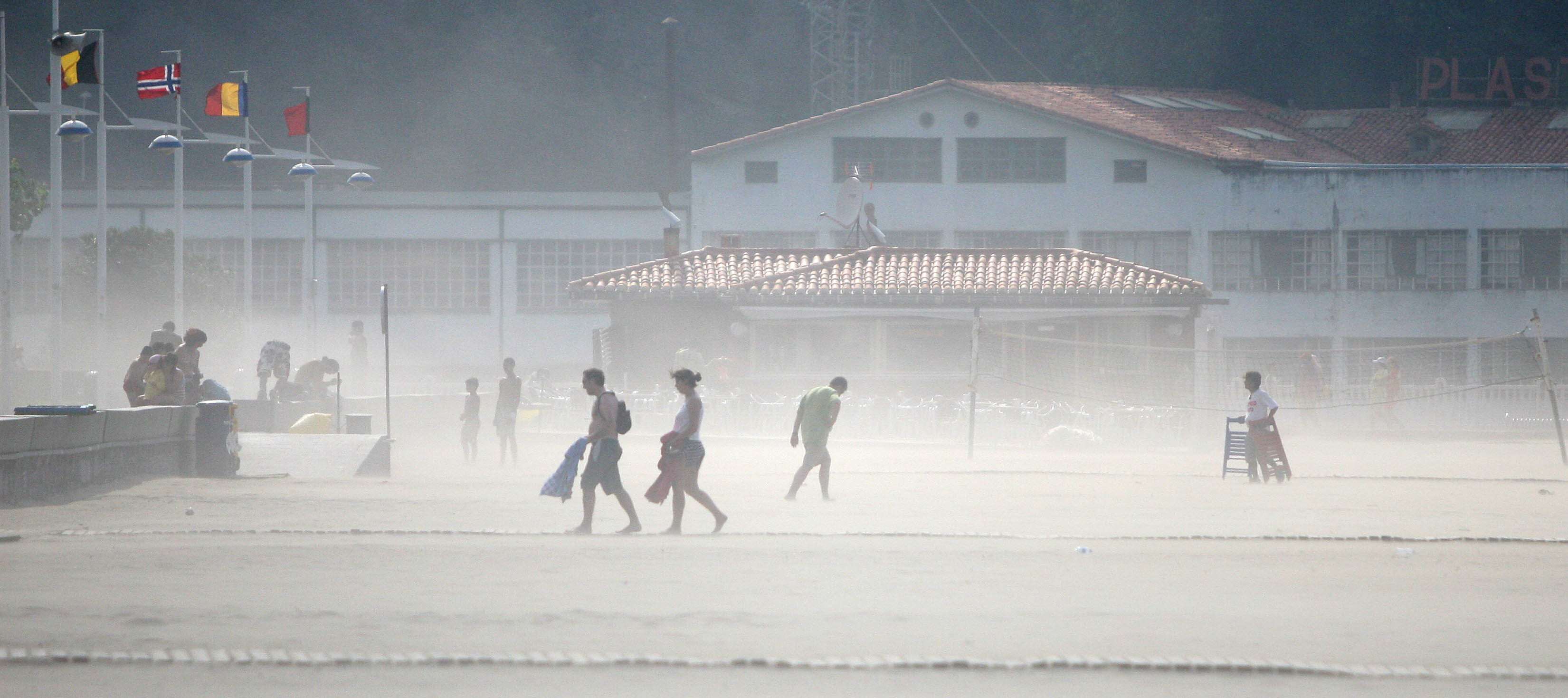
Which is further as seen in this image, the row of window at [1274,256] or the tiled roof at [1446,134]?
the tiled roof at [1446,134]

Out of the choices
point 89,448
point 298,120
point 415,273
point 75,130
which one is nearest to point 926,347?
point 298,120

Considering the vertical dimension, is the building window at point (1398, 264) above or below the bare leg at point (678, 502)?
above

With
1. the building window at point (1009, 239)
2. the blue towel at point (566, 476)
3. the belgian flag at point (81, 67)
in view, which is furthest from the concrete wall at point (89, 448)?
the building window at point (1009, 239)

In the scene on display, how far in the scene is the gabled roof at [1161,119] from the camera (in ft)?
146

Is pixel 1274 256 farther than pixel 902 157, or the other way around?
pixel 1274 256

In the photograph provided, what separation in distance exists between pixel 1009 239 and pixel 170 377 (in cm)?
2937

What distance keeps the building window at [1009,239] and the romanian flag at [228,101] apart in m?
19.9

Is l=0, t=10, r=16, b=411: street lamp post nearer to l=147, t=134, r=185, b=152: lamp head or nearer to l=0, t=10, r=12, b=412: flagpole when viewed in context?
l=0, t=10, r=12, b=412: flagpole

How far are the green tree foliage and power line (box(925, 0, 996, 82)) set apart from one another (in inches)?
1454

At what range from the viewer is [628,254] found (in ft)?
161

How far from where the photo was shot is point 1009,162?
1773 inches

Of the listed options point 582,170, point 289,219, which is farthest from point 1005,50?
point 289,219

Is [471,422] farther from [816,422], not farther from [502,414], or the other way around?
[816,422]

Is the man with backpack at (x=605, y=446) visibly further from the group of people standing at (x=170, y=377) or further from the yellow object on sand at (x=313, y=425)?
the yellow object on sand at (x=313, y=425)
